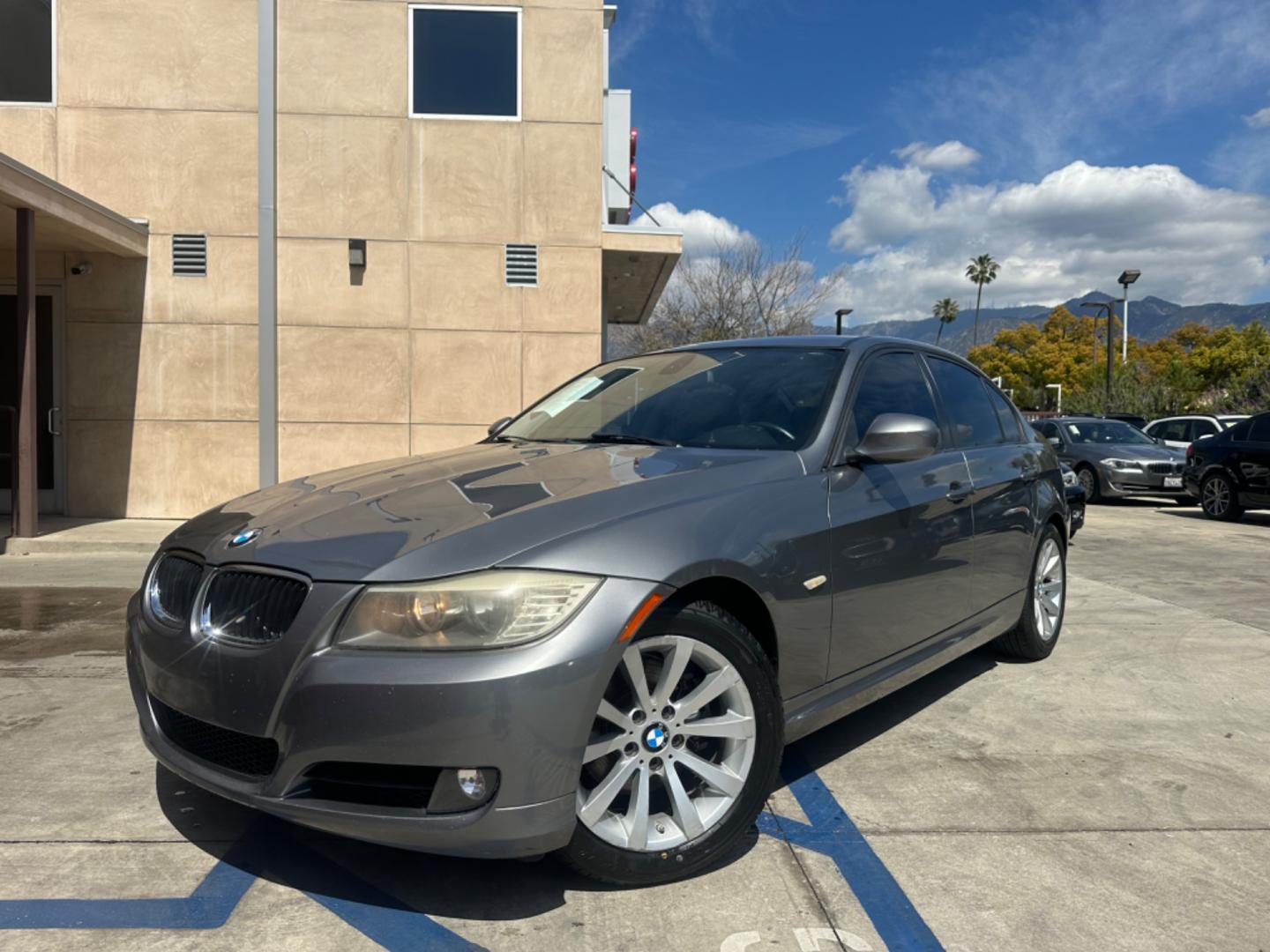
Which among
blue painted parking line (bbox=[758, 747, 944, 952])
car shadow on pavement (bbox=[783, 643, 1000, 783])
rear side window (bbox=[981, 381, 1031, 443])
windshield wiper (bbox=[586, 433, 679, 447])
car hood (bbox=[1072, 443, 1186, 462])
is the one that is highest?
rear side window (bbox=[981, 381, 1031, 443])

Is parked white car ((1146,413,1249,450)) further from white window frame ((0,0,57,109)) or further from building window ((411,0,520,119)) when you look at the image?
white window frame ((0,0,57,109))

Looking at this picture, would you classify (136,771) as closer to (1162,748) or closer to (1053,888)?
(1053,888)

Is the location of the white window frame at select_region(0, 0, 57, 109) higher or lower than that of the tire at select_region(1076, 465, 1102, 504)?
higher

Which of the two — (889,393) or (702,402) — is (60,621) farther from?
(889,393)

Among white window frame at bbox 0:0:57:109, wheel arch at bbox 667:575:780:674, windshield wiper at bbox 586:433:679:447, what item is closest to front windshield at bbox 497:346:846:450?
windshield wiper at bbox 586:433:679:447

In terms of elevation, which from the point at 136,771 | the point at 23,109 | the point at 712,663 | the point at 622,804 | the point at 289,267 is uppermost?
the point at 23,109

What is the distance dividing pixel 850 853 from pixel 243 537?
2023 mm

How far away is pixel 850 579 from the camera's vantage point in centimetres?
319

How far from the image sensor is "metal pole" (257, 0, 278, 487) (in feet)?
32.3

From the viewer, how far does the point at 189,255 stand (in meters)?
11.0

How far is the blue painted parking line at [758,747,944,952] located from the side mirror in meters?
1.20

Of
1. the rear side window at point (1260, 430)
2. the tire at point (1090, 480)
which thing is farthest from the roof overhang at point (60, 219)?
the rear side window at point (1260, 430)

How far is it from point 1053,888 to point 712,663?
45.2 inches

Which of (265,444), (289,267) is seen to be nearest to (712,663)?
(265,444)
